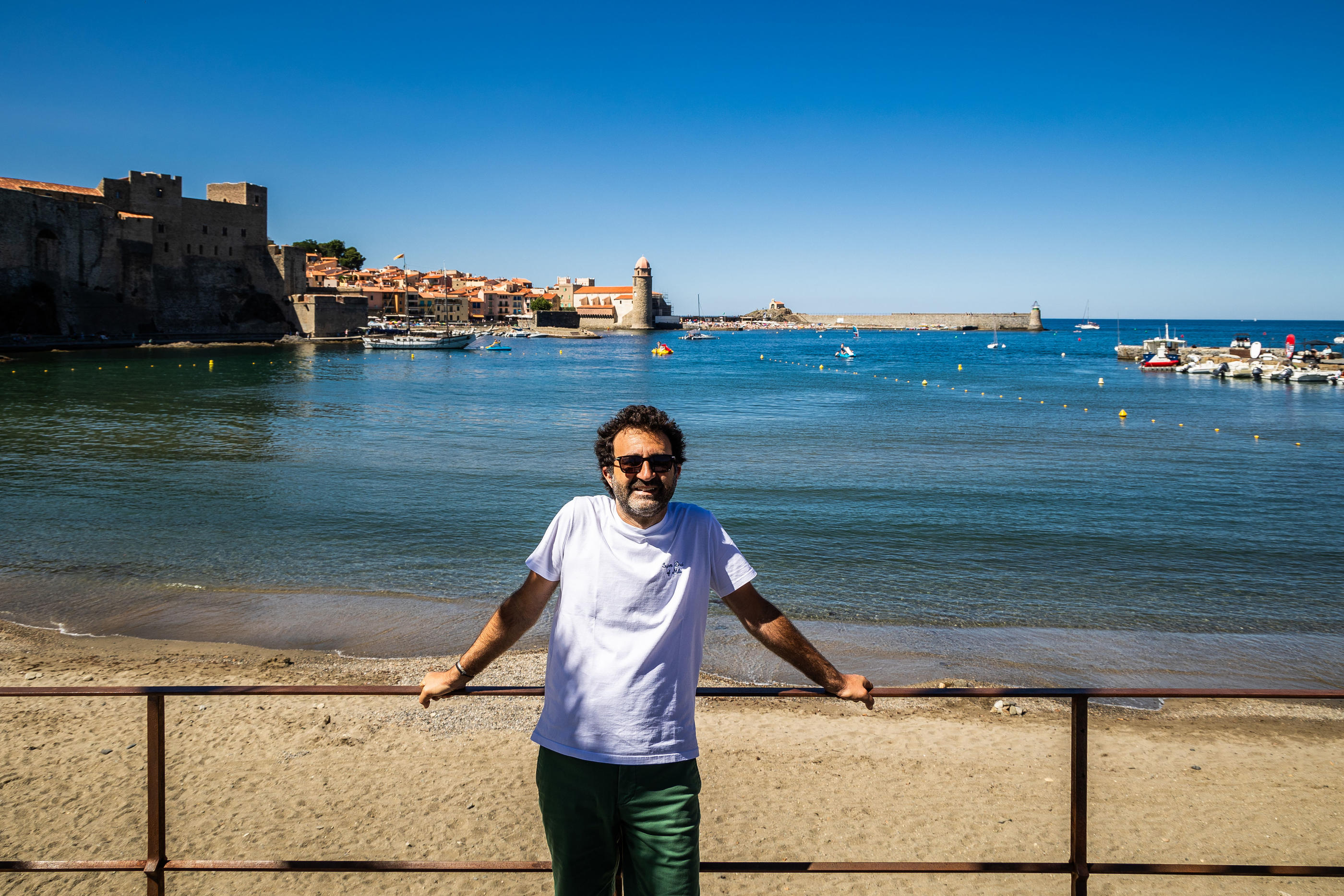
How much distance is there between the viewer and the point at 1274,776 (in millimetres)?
5531

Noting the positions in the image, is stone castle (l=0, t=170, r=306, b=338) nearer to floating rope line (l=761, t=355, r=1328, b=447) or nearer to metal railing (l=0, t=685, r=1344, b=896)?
floating rope line (l=761, t=355, r=1328, b=447)

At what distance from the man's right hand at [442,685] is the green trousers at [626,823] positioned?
1.14ft

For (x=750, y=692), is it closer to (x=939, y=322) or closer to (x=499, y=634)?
(x=499, y=634)

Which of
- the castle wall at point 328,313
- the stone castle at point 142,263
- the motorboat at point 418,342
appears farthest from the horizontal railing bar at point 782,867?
the castle wall at point 328,313

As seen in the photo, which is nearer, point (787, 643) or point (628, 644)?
point (628, 644)

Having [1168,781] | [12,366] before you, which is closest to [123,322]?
[12,366]

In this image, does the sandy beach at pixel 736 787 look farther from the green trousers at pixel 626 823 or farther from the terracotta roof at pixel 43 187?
the terracotta roof at pixel 43 187

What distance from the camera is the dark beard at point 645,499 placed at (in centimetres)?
221

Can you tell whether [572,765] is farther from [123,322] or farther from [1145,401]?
[123,322]

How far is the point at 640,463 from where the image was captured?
7.43 ft

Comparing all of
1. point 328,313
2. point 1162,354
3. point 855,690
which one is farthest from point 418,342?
point 855,690

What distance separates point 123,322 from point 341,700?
63.0m

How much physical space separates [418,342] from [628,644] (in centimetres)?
7784

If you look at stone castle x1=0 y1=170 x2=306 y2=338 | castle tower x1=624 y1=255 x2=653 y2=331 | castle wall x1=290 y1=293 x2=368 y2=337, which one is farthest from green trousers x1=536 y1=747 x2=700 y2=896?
castle tower x1=624 y1=255 x2=653 y2=331
